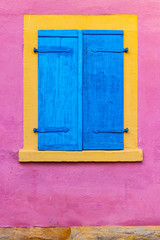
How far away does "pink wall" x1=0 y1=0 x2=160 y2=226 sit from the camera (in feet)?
12.2

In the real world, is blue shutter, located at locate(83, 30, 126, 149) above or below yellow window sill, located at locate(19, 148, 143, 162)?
above

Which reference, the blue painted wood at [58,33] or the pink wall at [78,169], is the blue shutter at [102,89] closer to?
the blue painted wood at [58,33]

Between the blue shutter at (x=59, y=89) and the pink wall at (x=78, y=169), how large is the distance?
257 mm

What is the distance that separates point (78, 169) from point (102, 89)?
105cm

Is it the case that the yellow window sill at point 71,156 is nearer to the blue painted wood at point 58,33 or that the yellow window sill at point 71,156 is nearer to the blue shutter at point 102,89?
the blue shutter at point 102,89

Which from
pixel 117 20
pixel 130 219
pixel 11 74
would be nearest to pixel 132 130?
pixel 130 219

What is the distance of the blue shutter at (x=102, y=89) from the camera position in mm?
3773

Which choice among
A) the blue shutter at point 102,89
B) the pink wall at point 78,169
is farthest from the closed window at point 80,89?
the pink wall at point 78,169

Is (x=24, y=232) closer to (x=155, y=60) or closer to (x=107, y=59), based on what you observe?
(x=107, y=59)

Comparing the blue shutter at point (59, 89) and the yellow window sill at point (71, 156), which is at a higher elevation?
the blue shutter at point (59, 89)

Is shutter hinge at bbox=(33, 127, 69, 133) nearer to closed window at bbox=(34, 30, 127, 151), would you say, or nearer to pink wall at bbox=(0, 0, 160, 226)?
closed window at bbox=(34, 30, 127, 151)

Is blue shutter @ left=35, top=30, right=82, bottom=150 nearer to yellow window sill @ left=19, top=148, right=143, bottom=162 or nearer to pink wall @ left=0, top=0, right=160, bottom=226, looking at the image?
yellow window sill @ left=19, top=148, right=143, bottom=162

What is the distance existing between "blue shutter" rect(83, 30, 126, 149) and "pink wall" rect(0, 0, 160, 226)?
0.88 feet

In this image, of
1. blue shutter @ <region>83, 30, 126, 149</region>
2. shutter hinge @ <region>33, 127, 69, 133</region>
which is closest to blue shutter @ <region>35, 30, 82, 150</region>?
shutter hinge @ <region>33, 127, 69, 133</region>
